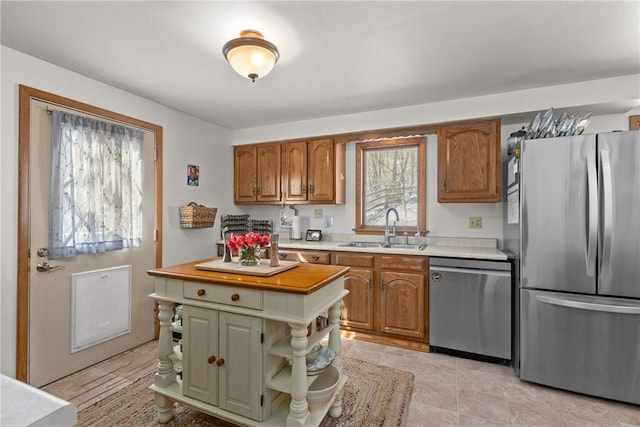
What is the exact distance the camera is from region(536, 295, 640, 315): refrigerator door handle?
207cm

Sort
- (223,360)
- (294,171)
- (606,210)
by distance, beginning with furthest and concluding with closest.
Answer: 1. (294,171)
2. (606,210)
3. (223,360)

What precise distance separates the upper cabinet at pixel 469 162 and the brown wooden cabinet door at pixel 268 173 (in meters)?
1.96

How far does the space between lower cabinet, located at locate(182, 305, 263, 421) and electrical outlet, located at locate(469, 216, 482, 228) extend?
2629 millimetres

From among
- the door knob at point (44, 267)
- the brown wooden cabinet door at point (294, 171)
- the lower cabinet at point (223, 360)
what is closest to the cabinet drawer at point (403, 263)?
the brown wooden cabinet door at point (294, 171)

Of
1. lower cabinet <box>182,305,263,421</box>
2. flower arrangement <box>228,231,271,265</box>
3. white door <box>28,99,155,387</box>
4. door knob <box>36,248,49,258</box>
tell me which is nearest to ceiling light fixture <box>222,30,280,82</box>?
flower arrangement <box>228,231,271,265</box>

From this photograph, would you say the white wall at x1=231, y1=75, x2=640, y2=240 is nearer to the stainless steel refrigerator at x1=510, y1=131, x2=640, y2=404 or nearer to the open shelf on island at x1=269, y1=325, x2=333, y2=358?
the stainless steel refrigerator at x1=510, y1=131, x2=640, y2=404

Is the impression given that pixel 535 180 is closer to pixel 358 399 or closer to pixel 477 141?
pixel 477 141

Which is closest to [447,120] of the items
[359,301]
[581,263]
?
[581,263]

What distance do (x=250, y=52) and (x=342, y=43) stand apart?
627 mm

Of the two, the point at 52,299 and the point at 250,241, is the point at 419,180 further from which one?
the point at 52,299

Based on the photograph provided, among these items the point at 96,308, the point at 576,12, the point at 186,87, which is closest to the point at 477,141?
the point at 576,12

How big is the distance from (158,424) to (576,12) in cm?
345

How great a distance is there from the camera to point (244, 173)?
4195 mm

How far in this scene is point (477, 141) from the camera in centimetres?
301
